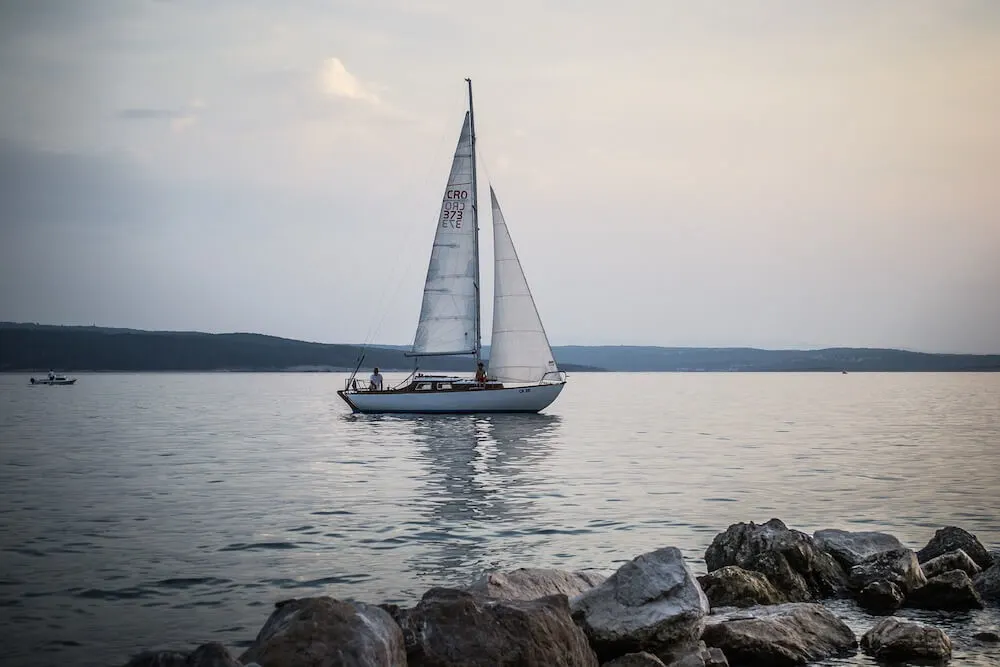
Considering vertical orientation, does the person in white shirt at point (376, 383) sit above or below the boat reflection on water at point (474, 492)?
above

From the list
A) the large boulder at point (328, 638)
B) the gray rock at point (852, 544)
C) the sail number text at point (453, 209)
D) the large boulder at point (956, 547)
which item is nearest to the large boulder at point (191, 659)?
the large boulder at point (328, 638)

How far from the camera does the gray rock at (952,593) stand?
12.6 m

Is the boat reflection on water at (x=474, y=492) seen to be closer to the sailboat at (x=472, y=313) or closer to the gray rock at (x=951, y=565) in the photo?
the sailboat at (x=472, y=313)

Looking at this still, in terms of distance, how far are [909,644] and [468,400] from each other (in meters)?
43.5

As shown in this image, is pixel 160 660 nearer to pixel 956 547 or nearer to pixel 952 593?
pixel 952 593

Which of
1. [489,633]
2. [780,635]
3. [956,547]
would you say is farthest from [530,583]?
[956,547]

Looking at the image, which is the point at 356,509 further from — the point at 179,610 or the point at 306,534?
the point at 179,610

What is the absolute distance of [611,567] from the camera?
14898 millimetres

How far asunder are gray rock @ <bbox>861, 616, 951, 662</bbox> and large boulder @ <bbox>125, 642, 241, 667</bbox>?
6973mm

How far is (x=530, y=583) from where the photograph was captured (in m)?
10.8

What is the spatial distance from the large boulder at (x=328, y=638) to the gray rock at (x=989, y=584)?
28.2ft

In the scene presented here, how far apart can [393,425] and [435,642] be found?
1714 inches

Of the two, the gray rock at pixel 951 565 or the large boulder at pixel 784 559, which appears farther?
the gray rock at pixel 951 565

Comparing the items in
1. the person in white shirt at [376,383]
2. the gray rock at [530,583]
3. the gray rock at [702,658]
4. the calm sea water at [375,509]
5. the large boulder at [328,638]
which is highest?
the person in white shirt at [376,383]
